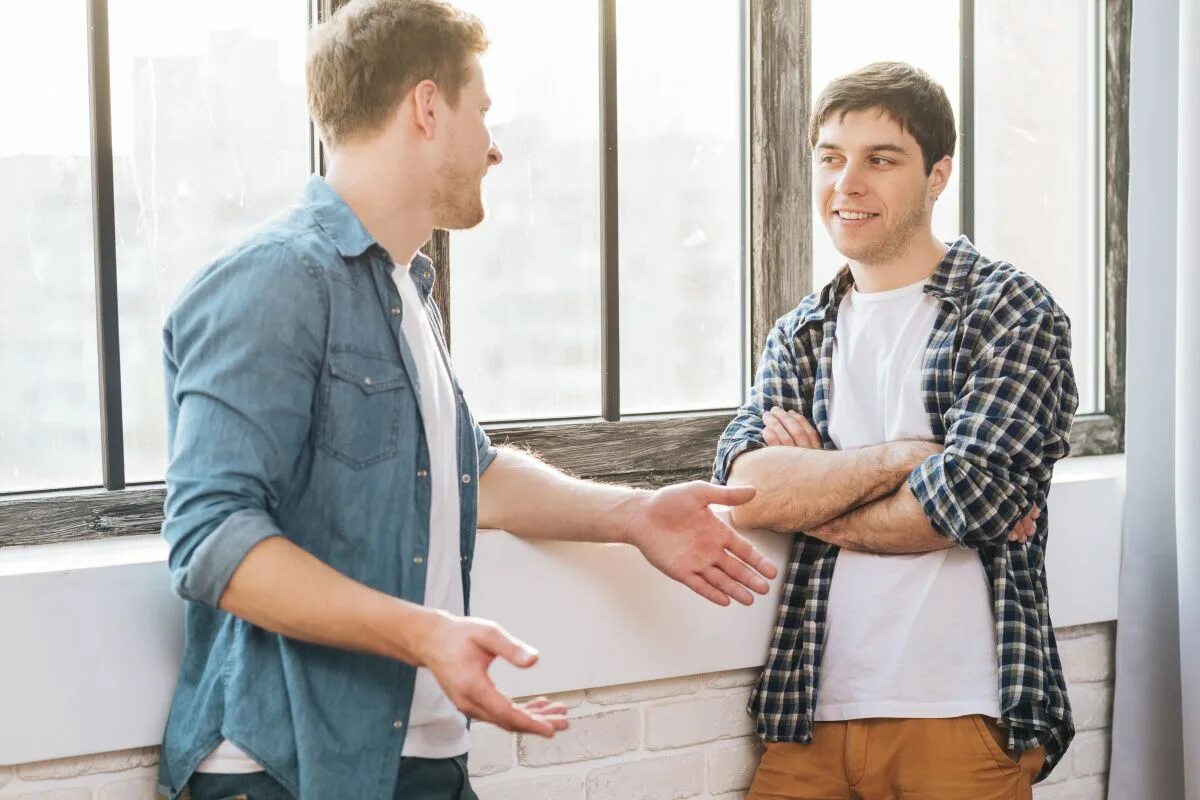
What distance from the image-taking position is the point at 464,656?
3.83 ft

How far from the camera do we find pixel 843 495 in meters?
1.85

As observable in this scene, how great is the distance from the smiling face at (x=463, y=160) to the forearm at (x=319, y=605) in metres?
0.48

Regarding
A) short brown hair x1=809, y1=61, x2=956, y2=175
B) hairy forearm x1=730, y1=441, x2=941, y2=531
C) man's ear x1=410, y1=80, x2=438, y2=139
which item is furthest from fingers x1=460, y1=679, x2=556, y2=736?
short brown hair x1=809, y1=61, x2=956, y2=175

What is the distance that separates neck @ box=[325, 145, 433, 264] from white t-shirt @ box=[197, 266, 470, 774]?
5 centimetres

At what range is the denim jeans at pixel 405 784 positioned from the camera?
1.35 m

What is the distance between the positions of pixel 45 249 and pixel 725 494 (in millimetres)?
1024

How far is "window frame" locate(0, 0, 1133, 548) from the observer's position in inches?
72.9

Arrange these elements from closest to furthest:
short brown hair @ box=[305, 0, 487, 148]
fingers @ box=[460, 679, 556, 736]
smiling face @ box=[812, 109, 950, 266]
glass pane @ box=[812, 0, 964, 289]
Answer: fingers @ box=[460, 679, 556, 736]
short brown hair @ box=[305, 0, 487, 148]
smiling face @ box=[812, 109, 950, 266]
glass pane @ box=[812, 0, 964, 289]

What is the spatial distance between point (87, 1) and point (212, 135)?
0.81 feet

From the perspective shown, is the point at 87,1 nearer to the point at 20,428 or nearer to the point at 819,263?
the point at 20,428

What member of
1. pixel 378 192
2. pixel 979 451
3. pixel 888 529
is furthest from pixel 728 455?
pixel 378 192

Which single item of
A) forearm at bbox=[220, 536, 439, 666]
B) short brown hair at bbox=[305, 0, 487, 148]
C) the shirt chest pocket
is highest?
short brown hair at bbox=[305, 0, 487, 148]

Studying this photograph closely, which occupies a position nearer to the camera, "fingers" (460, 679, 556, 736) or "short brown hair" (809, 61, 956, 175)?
"fingers" (460, 679, 556, 736)

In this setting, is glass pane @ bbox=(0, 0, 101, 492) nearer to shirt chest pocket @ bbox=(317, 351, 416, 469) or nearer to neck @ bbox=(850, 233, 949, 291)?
shirt chest pocket @ bbox=(317, 351, 416, 469)
